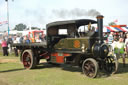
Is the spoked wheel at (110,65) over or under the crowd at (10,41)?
under

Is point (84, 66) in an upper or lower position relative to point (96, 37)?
lower

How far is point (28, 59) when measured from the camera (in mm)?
8578

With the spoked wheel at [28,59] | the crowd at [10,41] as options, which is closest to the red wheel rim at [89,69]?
the spoked wheel at [28,59]

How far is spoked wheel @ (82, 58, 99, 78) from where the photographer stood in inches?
243

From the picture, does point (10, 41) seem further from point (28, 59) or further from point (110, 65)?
point (110, 65)

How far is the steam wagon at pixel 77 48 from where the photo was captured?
641 centimetres

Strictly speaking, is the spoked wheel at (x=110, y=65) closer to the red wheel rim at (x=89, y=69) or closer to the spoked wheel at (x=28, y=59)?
the red wheel rim at (x=89, y=69)

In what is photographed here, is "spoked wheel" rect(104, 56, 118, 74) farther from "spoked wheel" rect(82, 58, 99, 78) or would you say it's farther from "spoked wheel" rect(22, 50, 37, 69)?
"spoked wheel" rect(22, 50, 37, 69)

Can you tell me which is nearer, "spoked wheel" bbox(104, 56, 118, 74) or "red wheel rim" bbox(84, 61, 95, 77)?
"red wheel rim" bbox(84, 61, 95, 77)

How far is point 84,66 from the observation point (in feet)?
21.7

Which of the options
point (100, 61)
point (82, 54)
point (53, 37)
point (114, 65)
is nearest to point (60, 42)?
point (53, 37)

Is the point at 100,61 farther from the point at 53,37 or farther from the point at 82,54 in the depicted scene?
the point at 53,37

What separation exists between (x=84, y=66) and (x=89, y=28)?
1.42 metres

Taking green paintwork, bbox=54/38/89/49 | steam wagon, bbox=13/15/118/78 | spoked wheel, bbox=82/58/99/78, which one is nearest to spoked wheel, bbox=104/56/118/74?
steam wagon, bbox=13/15/118/78
